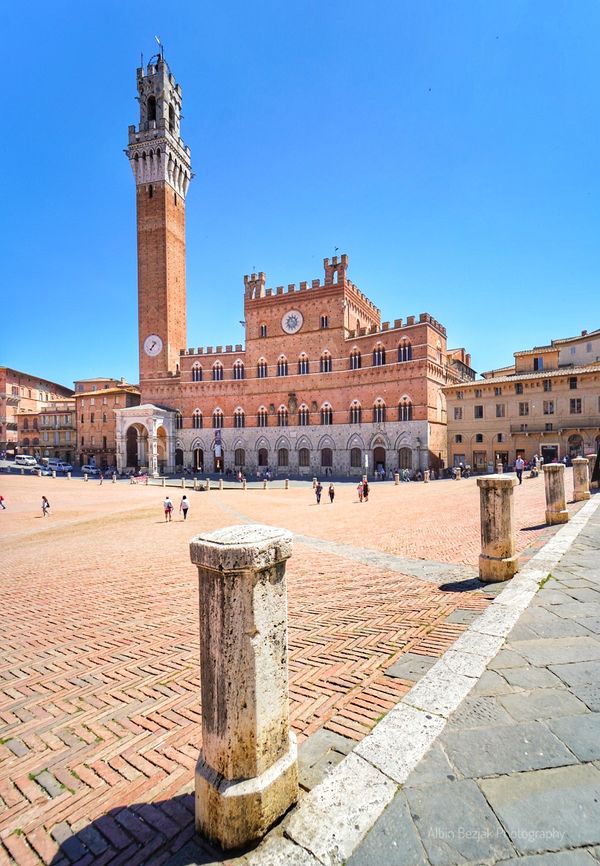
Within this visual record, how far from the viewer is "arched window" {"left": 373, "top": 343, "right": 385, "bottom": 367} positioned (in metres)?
37.6

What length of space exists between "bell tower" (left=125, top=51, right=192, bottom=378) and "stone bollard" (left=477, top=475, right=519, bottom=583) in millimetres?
44200

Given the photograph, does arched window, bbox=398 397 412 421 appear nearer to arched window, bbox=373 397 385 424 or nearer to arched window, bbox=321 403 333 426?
arched window, bbox=373 397 385 424

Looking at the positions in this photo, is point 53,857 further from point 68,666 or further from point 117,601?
point 117,601

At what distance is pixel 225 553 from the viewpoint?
1.75 meters

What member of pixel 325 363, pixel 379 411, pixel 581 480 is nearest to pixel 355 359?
pixel 325 363

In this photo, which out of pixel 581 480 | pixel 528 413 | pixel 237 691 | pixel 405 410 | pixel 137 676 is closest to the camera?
pixel 237 691

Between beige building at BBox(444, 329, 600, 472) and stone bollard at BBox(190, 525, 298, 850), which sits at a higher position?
beige building at BBox(444, 329, 600, 472)

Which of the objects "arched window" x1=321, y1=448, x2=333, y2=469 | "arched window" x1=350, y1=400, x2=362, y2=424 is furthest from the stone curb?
"arched window" x1=321, y1=448, x2=333, y2=469

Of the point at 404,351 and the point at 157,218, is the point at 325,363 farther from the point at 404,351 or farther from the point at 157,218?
the point at 157,218

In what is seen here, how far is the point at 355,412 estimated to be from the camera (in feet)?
128

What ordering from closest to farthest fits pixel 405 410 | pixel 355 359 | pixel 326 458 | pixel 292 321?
pixel 405 410, pixel 355 359, pixel 326 458, pixel 292 321

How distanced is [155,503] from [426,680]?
21881mm

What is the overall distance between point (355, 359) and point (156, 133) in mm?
32885

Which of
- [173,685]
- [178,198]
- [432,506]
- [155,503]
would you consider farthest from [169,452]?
[173,685]
